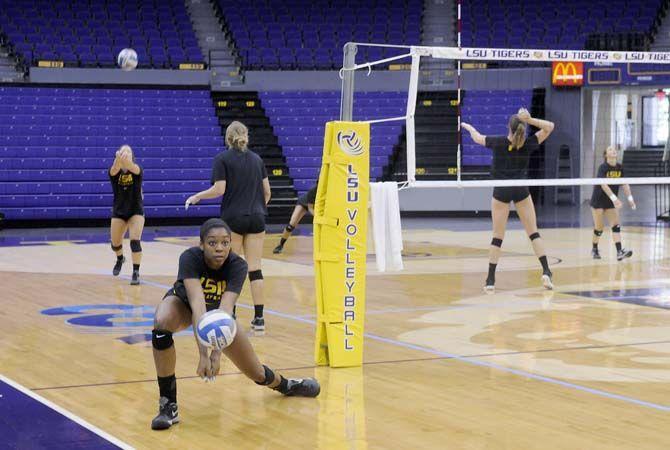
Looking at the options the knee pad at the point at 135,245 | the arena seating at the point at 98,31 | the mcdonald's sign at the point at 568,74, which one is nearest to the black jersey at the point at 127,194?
the knee pad at the point at 135,245

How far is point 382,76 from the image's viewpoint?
90.6 feet

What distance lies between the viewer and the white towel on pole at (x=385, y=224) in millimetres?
7617

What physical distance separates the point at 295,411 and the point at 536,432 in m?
1.36

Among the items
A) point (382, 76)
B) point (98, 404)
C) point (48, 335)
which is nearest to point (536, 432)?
point (98, 404)

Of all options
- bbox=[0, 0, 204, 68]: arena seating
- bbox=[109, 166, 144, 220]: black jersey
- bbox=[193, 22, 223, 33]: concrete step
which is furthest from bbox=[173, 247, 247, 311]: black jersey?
bbox=[193, 22, 223, 33]: concrete step

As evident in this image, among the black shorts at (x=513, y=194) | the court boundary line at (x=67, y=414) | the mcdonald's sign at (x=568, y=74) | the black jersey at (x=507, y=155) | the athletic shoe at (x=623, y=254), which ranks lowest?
the court boundary line at (x=67, y=414)

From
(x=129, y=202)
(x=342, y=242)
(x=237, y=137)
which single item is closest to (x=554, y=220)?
(x=129, y=202)

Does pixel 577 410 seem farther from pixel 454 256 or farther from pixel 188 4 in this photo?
pixel 188 4

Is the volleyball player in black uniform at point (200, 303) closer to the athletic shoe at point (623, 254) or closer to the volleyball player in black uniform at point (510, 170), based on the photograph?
the volleyball player in black uniform at point (510, 170)

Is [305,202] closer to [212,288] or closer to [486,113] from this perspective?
[212,288]

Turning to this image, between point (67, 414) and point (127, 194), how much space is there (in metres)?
6.41

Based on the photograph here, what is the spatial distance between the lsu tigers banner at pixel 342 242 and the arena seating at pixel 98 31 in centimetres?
2045

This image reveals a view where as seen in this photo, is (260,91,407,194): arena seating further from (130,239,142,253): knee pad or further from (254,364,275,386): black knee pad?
(254,364,275,386): black knee pad

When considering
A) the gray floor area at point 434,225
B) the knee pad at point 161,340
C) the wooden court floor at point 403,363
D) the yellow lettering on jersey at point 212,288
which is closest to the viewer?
the wooden court floor at point 403,363
